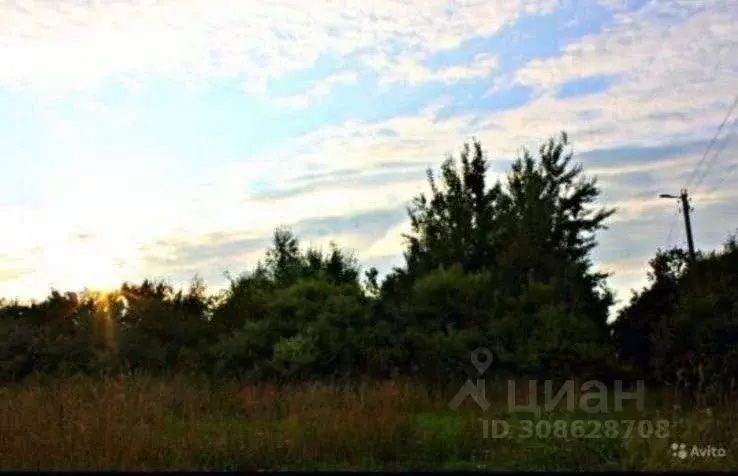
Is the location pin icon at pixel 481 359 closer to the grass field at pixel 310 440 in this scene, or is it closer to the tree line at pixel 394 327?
the tree line at pixel 394 327

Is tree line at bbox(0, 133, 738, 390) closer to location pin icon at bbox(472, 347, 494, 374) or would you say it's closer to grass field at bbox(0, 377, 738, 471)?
location pin icon at bbox(472, 347, 494, 374)

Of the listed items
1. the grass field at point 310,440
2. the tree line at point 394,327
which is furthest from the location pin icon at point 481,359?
the grass field at point 310,440

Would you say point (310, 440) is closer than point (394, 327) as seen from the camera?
Yes

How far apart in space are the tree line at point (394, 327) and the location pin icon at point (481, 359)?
13.0 inches

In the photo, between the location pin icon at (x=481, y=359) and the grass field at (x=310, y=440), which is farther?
the location pin icon at (x=481, y=359)

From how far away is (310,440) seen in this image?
9.68 meters

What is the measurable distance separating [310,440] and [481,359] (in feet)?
38.4

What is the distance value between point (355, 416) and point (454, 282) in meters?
13.0

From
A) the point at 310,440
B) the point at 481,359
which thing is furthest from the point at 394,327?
the point at 310,440

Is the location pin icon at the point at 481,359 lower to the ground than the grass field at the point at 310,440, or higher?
higher

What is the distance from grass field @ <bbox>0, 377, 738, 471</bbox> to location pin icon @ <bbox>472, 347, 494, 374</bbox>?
8.68 metres

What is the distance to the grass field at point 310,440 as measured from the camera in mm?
8812

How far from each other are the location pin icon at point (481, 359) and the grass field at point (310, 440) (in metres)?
8.68

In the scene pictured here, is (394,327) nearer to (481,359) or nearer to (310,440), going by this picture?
(481,359)
